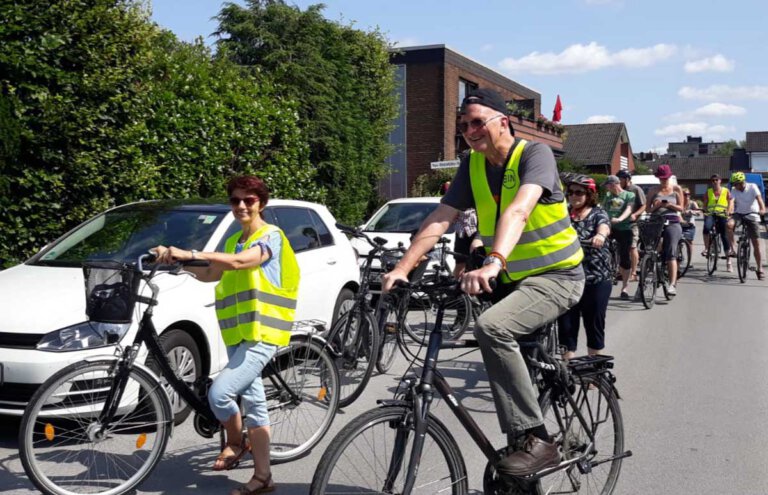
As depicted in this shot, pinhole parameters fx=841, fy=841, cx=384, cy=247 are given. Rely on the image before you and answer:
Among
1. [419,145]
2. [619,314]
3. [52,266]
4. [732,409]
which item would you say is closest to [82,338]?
[52,266]

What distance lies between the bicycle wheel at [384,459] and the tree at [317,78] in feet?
41.0

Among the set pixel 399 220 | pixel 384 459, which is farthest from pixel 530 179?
pixel 399 220

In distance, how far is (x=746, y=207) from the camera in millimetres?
15273

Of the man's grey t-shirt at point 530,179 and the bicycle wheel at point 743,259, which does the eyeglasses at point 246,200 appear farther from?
the bicycle wheel at point 743,259

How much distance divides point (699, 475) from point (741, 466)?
341mm

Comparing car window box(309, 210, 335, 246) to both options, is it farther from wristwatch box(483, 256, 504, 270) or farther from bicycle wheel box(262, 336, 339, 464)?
wristwatch box(483, 256, 504, 270)

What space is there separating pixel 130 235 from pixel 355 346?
6.38ft

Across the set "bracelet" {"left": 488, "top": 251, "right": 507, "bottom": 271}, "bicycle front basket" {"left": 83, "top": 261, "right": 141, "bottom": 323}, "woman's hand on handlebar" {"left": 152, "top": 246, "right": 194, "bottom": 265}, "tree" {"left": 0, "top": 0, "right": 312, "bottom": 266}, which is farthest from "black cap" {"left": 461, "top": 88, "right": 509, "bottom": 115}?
"tree" {"left": 0, "top": 0, "right": 312, "bottom": 266}

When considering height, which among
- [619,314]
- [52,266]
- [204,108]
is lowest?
[619,314]

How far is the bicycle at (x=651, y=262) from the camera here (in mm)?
11766

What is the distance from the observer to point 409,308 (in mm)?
7258

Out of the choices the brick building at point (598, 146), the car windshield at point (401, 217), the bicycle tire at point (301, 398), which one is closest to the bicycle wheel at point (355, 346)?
the bicycle tire at point (301, 398)

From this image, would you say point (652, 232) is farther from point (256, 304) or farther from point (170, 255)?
point (170, 255)

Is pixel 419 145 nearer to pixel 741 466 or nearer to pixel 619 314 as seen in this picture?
pixel 619 314
